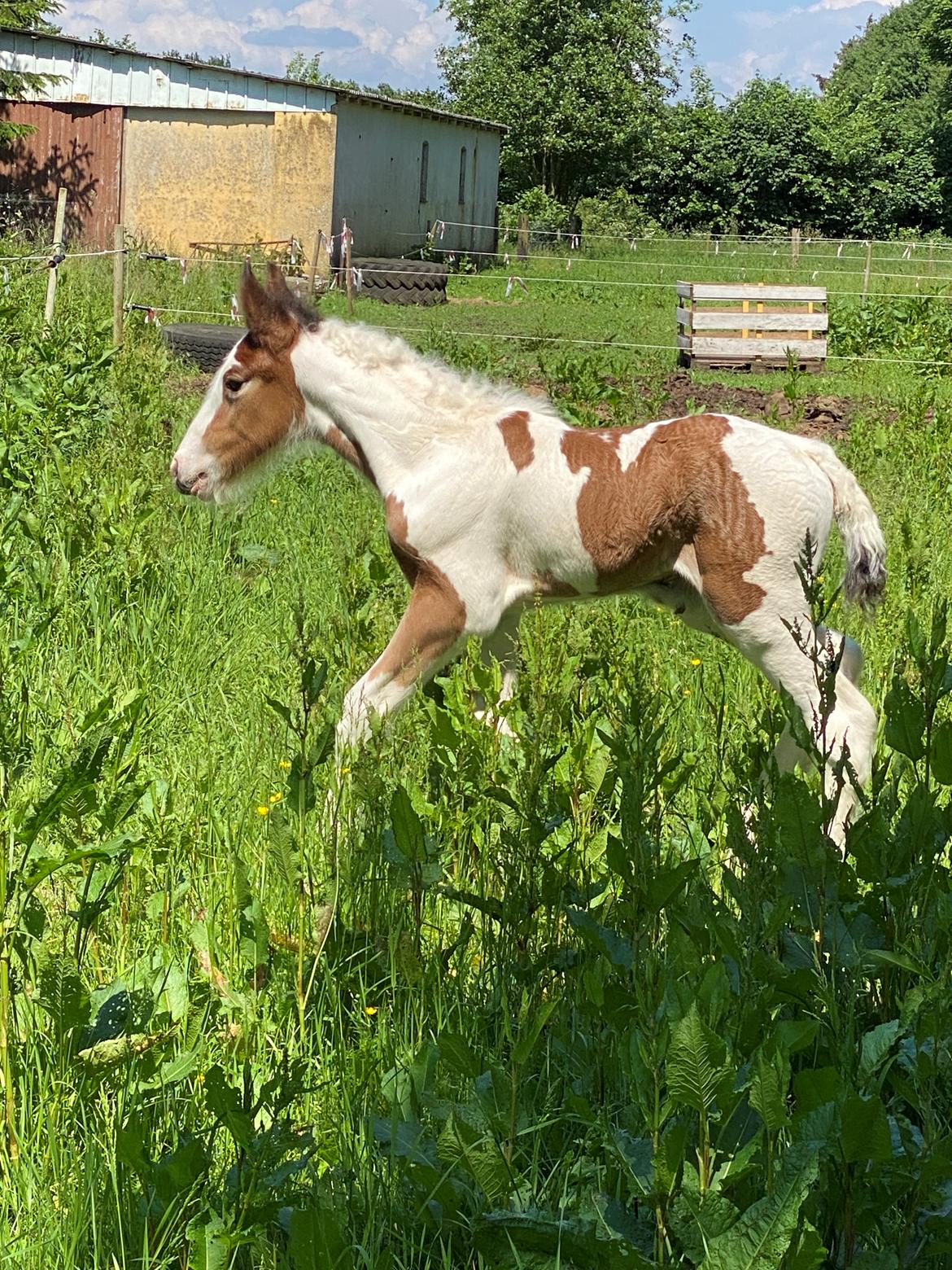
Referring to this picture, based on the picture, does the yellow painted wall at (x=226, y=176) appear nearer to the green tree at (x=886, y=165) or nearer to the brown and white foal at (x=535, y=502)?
the brown and white foal at (x=535, y=502)

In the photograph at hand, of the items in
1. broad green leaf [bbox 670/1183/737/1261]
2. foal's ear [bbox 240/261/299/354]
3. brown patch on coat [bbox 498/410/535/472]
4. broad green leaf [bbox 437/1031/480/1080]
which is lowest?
broad green leaf [bbox 670/1183/737/1261]

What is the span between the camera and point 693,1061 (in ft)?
5.42

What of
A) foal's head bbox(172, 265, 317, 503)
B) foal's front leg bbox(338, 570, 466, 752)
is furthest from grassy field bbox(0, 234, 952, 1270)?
foal's head bbox(172, 265, 317, 503)

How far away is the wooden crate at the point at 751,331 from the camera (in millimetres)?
16156

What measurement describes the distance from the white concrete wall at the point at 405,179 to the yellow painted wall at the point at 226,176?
0.61 m

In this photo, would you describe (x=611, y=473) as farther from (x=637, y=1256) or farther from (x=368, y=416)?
(x=637, y=1256)

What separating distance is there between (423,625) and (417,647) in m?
0.08

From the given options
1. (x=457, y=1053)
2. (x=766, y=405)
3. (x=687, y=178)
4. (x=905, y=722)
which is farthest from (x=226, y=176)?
(x=457, y=1053)

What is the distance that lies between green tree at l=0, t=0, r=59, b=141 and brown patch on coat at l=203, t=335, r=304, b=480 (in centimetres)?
2183

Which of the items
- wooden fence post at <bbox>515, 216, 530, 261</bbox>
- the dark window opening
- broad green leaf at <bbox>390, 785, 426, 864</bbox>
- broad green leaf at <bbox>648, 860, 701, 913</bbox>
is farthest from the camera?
wooden fence post at <bbox>515, 216, 530, 261</bbox>

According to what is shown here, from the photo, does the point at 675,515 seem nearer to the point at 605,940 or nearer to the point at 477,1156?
the point at 605,940

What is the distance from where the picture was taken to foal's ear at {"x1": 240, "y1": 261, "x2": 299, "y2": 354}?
16.9ft

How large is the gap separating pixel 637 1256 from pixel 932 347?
1632cm

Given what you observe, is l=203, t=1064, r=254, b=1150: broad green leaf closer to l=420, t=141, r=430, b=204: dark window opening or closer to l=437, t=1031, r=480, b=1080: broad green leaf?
l=437, t=1031, r=480, b=1080: broad green leaf
